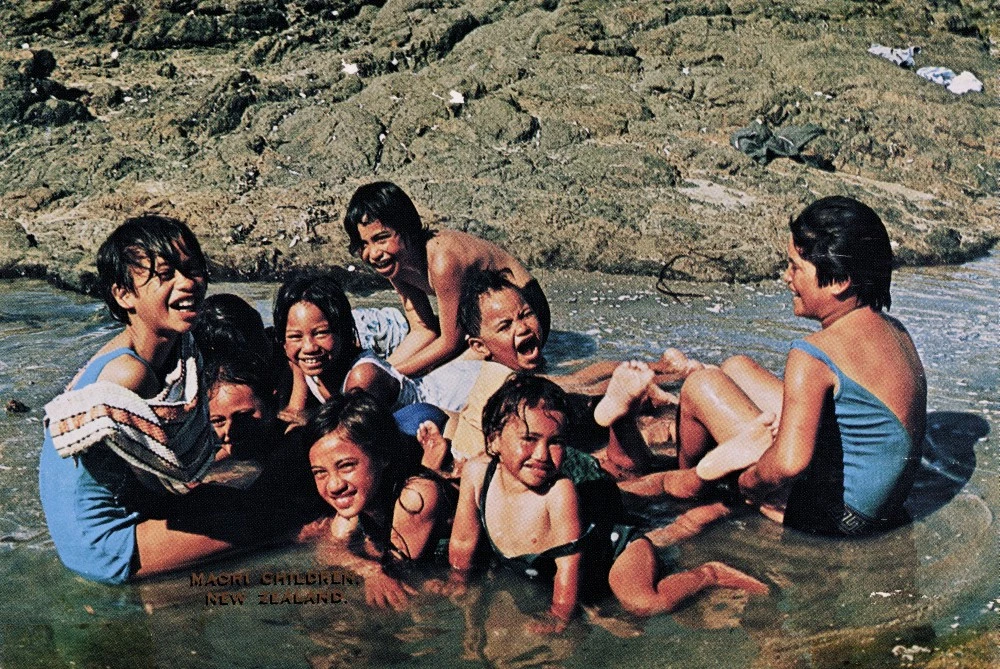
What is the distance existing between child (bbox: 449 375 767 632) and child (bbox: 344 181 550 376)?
5.48 ft

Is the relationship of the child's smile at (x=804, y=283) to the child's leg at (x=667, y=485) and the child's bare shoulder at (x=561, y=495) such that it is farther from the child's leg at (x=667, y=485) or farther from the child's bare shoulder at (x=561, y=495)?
the child's bare shoulder at (x=561, y=495)

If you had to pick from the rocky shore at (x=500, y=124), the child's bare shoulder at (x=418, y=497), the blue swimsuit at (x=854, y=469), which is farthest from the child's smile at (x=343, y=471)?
the rocky shore at (x=500, y=124)

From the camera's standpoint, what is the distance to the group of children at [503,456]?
13.2 ft

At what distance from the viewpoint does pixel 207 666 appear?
377 centimetres

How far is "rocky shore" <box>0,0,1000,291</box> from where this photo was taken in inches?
324

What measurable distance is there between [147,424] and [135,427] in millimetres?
42

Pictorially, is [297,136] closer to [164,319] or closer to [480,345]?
[480,345]

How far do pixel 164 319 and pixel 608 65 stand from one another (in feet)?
22.3

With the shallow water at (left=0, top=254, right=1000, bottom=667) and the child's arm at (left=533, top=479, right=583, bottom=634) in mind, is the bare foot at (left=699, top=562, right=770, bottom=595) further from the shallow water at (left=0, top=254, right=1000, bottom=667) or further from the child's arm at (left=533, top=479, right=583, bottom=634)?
the child's arm at (left=533, top=479, right=583, bottom=634)

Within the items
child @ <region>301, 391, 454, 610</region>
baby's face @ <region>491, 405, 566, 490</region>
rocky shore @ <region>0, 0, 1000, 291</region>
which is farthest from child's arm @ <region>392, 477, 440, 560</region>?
rocky shore @ <region>0, 0, 1000, 291</region>

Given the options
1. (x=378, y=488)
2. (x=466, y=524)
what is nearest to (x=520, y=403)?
(x=466, y=524)

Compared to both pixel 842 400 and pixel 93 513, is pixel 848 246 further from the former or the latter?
pixel 93 513

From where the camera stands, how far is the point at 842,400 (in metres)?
4.16

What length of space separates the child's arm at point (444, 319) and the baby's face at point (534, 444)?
6.27 feet
